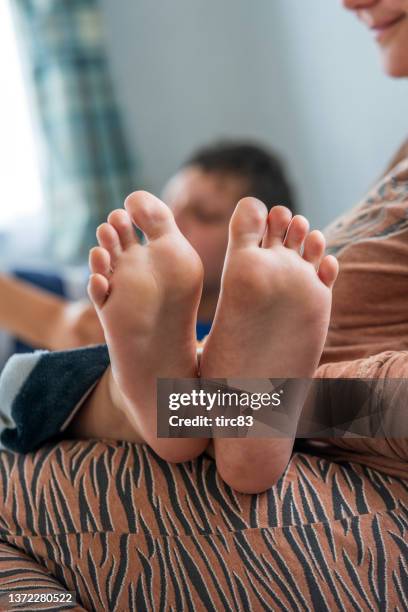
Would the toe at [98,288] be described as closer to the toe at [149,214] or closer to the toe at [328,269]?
the toe at [149,214]

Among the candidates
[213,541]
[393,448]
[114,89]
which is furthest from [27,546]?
[114,89]

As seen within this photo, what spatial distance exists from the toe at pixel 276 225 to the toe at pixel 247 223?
0.01 meters

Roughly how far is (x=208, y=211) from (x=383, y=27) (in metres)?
0.48

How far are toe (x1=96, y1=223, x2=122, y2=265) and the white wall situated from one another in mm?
1151

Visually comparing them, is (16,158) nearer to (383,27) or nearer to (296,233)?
(383,27)

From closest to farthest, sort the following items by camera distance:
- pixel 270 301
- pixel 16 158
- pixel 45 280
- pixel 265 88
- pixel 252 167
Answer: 1. pixel 270 301
2. pixel 252 167
3. pixel 45 280
4. pixel 265 88
5. pixel 16 158

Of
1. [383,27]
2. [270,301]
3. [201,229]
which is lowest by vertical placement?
[201,229]

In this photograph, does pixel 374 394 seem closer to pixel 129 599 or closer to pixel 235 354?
pixel 235 354

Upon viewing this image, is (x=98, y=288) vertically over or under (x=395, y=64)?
under

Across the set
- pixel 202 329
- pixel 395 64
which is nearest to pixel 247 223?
pixel 395 64

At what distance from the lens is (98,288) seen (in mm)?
595

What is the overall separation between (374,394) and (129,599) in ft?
0.91

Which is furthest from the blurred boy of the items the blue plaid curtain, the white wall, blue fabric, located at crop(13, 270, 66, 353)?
the blue plaid curtain

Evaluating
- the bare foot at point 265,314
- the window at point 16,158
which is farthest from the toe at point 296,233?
the window at point 16,158
